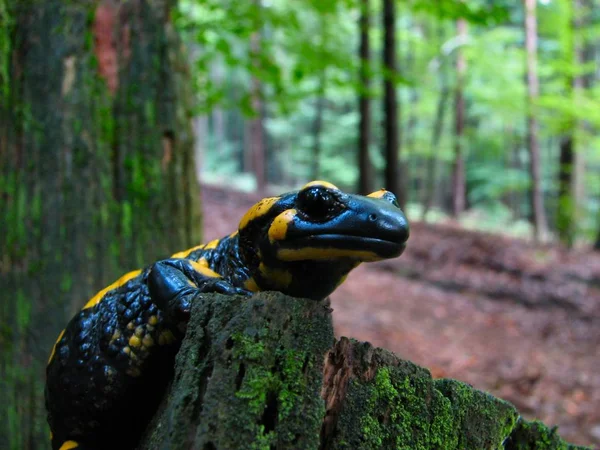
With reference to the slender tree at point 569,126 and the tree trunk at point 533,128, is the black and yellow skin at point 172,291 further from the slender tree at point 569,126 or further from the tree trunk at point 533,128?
the tree trunk at point 533,128

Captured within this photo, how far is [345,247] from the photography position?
162 centimetres

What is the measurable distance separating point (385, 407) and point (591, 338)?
7.26 metres

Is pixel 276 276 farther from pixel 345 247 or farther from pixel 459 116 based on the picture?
pixel 459 116

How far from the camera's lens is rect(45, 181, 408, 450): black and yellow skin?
64.0 inches

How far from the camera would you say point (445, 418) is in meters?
1.57

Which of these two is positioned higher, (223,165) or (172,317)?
(172,317)

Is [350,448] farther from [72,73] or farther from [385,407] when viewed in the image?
[72,73]

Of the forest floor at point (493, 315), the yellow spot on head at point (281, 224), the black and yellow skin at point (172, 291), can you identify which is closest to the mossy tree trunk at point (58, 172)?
the black and yellow skin at point (172, 291)

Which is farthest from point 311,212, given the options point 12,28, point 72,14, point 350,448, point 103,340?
point 12,28

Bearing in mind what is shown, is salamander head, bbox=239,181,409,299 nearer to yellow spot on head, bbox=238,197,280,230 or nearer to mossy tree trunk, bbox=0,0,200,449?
yellow spot on head, bbox=238,197,280,230

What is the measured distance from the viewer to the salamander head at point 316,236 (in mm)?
1605

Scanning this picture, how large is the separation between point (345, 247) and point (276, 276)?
34 cm

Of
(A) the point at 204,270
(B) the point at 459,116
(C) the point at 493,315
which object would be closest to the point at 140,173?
(A) the point at 204,270

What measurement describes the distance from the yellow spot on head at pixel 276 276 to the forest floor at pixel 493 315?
4.21 metres
